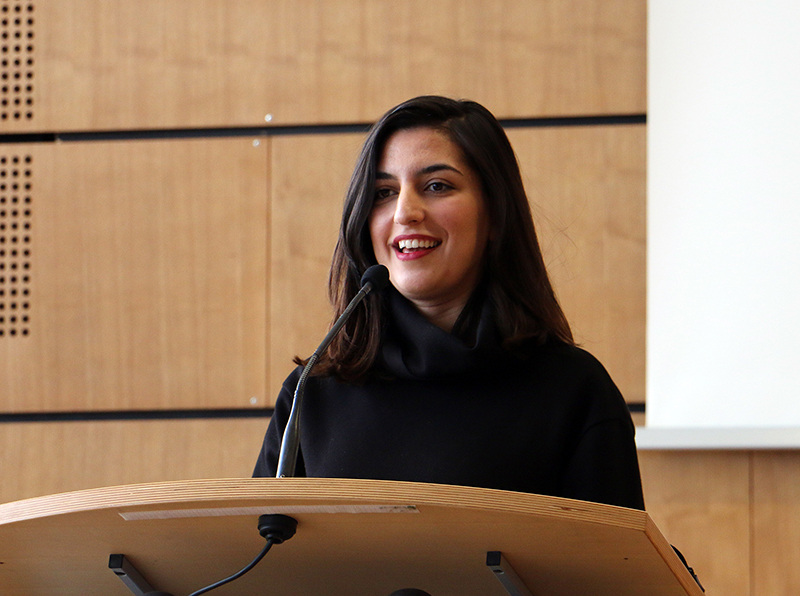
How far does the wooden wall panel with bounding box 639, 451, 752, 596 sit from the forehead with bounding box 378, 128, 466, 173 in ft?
4.49

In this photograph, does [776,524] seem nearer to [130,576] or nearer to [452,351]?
[452,351]

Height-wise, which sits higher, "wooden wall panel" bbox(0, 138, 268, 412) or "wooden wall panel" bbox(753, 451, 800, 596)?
"wooden wall panel" bbox(0, 138, 268, 412)

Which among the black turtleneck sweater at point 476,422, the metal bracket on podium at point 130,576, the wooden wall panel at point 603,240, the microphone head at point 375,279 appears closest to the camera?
the metal bracket on podium at point 130,576

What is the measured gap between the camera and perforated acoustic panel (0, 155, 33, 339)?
2871 mm

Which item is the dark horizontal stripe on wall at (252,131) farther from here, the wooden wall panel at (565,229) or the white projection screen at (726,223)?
the white projection screen at (726,223)

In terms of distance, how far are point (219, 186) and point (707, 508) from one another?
5.77 feet

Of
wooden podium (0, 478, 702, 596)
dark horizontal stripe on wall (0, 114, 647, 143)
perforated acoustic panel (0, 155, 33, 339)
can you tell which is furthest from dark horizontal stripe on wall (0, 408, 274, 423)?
wooden podium (0, 478, 702, 596)

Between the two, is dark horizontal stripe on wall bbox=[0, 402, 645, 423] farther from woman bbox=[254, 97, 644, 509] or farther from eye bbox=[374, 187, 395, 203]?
eye bbox=[374, 187, 395, 203]

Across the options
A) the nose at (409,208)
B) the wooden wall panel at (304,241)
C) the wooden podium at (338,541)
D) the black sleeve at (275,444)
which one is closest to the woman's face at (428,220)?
the nose at (409,208)

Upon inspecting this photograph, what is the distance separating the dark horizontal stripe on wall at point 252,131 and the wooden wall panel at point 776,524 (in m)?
1.09

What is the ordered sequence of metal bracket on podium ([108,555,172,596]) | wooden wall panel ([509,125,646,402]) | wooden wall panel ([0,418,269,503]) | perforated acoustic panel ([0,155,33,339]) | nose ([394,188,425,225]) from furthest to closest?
1. perforated acoustic panel ([0,155,33,339])
2. wooden wall panel ([0,418,269,503])
3. wooden wall panel ([509,125,646,402])
4. nose ([394,188,425,225])
5. metal bracket on podium ([108,555,172,596])

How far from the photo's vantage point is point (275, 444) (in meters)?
1.59

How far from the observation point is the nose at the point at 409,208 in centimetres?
148

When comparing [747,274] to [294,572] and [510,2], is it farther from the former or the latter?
[294,572]
